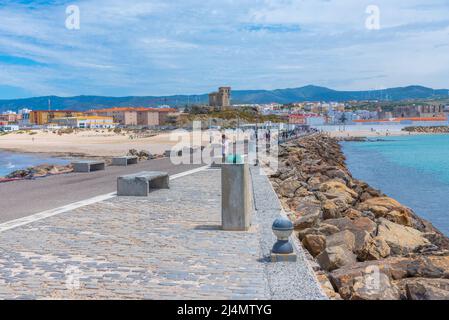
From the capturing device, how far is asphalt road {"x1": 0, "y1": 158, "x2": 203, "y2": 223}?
1004 centimetres

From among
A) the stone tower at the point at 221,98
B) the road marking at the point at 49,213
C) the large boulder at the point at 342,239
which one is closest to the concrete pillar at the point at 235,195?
the large boulder at the point at 342,239

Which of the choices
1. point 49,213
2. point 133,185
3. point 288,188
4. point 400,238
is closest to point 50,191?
point 133,185

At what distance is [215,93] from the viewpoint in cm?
14538

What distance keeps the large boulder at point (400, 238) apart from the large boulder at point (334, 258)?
1.80 m

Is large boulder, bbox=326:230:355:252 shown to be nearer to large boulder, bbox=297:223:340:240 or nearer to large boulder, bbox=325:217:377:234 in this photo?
large boulder, bbox=297:223:340:240

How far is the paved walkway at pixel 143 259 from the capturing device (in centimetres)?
497

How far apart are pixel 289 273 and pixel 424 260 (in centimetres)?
215

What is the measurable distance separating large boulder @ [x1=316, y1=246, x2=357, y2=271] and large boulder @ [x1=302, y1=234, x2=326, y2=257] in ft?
1.29

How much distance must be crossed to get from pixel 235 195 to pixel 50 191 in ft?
21.4

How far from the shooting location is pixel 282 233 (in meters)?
5.90

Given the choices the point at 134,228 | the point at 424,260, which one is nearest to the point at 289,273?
the point at 424,260

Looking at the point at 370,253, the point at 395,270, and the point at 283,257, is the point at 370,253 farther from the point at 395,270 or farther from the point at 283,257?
the point at 283,257
